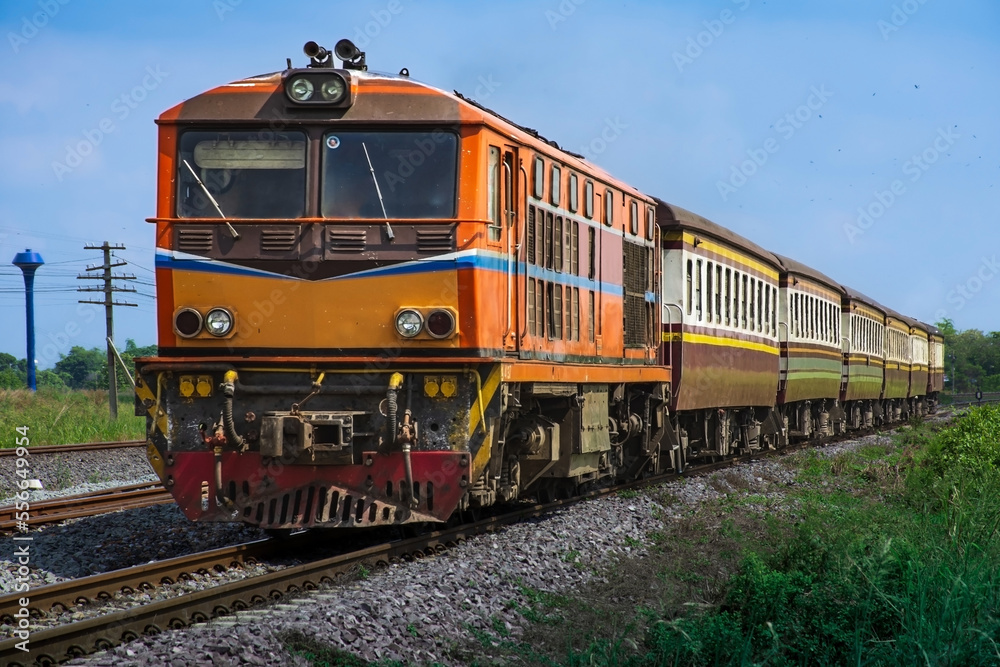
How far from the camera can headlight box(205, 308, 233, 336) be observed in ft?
29.1

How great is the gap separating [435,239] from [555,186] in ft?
7.79

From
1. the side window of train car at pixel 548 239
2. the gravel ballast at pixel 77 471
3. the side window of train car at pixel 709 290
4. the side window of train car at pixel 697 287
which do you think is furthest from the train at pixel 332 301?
the side window of train car at pixel 709 290

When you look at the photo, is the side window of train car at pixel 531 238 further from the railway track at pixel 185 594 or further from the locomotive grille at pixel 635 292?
the locomotive grille at pixel 635 292

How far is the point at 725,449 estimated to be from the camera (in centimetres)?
1819

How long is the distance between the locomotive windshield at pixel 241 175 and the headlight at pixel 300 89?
0.98 feet

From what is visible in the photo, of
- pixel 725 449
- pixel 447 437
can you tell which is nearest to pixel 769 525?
pixel 447 437

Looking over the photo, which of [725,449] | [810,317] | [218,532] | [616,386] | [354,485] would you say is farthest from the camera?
[810,317]

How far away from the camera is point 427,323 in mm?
8742

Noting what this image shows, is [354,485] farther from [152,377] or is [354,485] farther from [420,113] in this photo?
[420,113]

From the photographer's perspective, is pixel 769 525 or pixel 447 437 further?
pixel 769 525

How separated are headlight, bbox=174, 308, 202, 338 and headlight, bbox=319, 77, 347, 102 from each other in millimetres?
2040

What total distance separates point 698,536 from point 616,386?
8.79 ft

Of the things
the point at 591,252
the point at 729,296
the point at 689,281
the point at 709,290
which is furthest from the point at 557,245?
the point at 729,296

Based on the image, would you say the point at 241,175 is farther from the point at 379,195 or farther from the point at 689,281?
the point at 689,281
